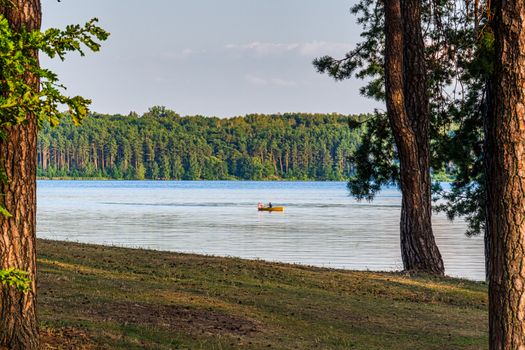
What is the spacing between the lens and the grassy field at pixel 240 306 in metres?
10.5

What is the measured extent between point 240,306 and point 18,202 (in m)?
5.62

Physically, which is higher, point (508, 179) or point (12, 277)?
point (508, 179)

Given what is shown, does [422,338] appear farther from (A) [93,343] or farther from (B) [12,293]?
(B) [12,293]

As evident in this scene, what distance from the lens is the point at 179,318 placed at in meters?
11.6

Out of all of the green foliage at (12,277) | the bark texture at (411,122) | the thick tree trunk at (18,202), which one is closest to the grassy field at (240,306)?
the thick tree trunk at (18,202)

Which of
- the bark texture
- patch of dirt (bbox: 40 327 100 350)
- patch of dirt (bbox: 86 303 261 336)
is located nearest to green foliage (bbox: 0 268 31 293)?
patch of dirt (bbox: 40 327 100 350)

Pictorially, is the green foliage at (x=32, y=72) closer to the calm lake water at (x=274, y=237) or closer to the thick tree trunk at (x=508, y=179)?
the thick tree trunk at (x=508, y=179)

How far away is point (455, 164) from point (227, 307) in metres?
12.5

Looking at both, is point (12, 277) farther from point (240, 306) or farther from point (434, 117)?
point (434, 117)

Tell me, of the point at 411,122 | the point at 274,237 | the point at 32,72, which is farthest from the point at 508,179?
the point at 274,237

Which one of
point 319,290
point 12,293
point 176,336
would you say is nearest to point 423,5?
point 319,290

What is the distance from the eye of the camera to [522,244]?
778 cm

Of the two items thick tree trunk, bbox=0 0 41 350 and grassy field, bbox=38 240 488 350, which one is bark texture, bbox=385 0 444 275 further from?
thick tree trunk, bbox=0 0 41 350

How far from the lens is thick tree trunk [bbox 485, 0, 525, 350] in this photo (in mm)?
7742
